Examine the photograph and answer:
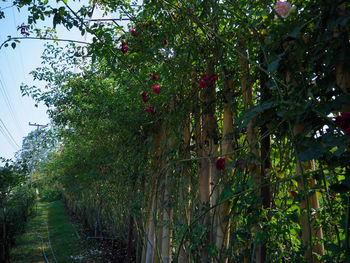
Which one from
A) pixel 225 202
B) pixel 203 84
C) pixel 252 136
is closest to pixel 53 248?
pixel 225 202

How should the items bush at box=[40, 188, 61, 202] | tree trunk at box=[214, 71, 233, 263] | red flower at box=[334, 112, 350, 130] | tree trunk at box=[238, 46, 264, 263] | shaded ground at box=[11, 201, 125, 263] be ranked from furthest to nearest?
bush at box=[40, 188, 61, 202]
shaded ground at box=[11, 201, 125, 263]
tree trunk at box=[214, 71, 233, 263]
tree trunk at box=[238, 46, 264, 263]
red flower at box=[334, 112, 350, 130]

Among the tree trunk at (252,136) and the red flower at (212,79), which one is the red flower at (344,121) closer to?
the tree trunk at (252,136)

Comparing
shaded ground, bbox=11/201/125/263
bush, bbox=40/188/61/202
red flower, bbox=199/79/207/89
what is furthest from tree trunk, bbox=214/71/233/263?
bush, bbox=40/188/61/202

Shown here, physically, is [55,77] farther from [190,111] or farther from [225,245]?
[225,245]

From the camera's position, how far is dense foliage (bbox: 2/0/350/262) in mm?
704

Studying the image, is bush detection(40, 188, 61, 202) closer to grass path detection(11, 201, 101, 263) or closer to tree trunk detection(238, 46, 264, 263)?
grass path detection(11, 201, 101, 263)

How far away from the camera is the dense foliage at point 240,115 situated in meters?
0.70

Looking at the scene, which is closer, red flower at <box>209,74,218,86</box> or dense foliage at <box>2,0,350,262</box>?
dense foliage at <box>2,0,350,262</box>

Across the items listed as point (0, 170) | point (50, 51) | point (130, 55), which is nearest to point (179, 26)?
point (130, 55)

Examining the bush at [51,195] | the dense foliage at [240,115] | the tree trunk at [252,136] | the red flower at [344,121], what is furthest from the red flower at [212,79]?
the bush at [51,195]

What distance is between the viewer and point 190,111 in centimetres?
179

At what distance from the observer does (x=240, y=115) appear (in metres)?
1.09

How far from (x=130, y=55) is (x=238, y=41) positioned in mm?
725

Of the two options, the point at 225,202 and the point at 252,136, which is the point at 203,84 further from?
the point at 225,202
